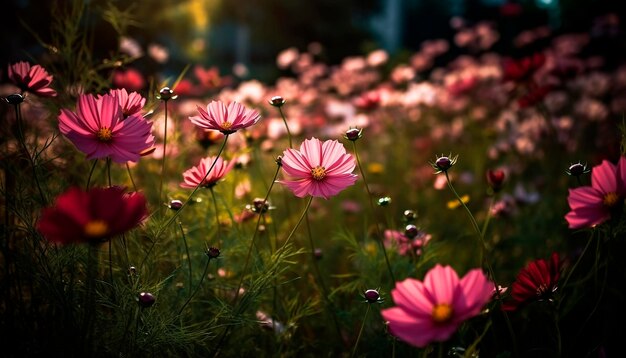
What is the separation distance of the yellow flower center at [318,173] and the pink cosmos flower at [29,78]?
0.41 meters

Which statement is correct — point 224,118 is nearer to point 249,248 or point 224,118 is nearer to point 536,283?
point 249,248

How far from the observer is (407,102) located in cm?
244

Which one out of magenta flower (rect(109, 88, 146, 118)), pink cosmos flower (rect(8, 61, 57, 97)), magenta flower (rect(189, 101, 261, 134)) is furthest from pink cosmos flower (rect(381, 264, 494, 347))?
pink cosmos flower (rect(8, 61, 57, 97))

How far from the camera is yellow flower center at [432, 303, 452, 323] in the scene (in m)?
0.47

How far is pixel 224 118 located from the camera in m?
0.68

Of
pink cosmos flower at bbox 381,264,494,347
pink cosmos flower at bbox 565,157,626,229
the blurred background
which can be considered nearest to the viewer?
pink cosmos flower at bbox 381,264,494,347

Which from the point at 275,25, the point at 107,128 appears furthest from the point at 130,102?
the point at 275,25

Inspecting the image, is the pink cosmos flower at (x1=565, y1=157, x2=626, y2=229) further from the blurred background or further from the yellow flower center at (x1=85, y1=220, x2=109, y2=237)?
the blurred background

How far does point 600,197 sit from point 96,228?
1.81 ft

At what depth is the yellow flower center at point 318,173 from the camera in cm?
68

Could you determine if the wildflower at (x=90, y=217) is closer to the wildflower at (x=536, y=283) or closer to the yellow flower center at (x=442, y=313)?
the yellow flower center at (x=442, y=313)

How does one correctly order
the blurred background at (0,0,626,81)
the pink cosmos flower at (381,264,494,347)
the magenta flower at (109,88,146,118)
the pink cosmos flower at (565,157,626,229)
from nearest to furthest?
1. the pink cosmos flower at (381,264,494,347)
2. the pink cosmos flower at (565,157,626,229)
3. the magenta flower at (109,88,146,118)
4. the blurred background at (0,0,626,81)

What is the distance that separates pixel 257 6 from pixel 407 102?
7470 mm

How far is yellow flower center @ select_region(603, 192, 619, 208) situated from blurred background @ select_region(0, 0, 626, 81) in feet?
2.86
